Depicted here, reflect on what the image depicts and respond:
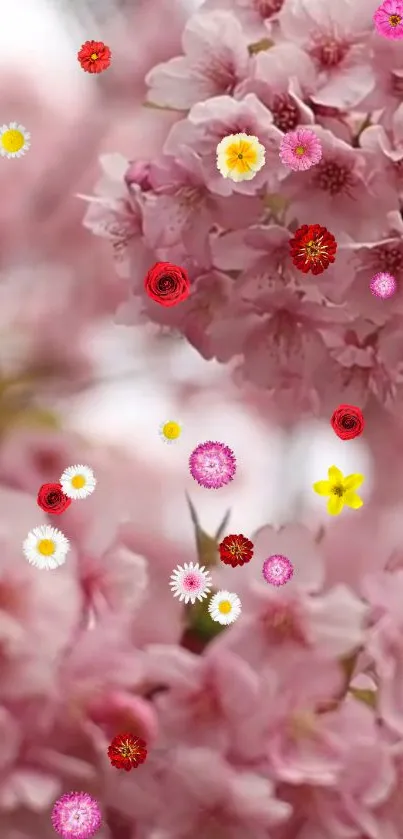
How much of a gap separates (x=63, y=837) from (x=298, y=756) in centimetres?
26

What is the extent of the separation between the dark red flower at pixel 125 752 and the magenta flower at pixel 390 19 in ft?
2.61

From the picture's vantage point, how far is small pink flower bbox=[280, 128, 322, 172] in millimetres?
822

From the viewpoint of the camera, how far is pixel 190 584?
0.85 meters

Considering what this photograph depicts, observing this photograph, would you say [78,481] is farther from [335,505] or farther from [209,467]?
[335,505]

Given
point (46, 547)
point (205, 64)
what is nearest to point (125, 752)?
point (46, 547)

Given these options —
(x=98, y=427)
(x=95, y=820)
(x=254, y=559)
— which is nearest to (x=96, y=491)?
(x=98, y=427)

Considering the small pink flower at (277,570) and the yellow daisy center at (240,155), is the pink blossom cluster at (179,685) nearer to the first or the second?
the small pink flower at (277,570)

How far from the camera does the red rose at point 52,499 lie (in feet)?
2.77

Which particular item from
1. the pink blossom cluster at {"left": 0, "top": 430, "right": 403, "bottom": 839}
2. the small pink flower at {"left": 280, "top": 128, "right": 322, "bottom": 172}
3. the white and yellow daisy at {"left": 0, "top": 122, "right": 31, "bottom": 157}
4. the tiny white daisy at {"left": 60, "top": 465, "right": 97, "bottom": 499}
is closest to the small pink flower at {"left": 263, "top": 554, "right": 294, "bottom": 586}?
the pink blossom cluster at {"left": 0, "top": 430, "right": 403, "bottom": 839}

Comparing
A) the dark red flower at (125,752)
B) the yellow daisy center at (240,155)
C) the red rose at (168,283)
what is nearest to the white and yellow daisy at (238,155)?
the yellow daisy center at (240,155)

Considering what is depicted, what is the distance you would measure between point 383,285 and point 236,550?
33 centimetres

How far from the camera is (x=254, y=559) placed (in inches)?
34.0

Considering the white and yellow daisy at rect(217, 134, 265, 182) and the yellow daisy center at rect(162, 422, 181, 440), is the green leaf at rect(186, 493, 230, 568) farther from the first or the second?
the white and yellow daisy at rect(217, 134, 265, 182)

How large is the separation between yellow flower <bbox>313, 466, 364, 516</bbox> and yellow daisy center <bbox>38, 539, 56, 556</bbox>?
0.30 m
